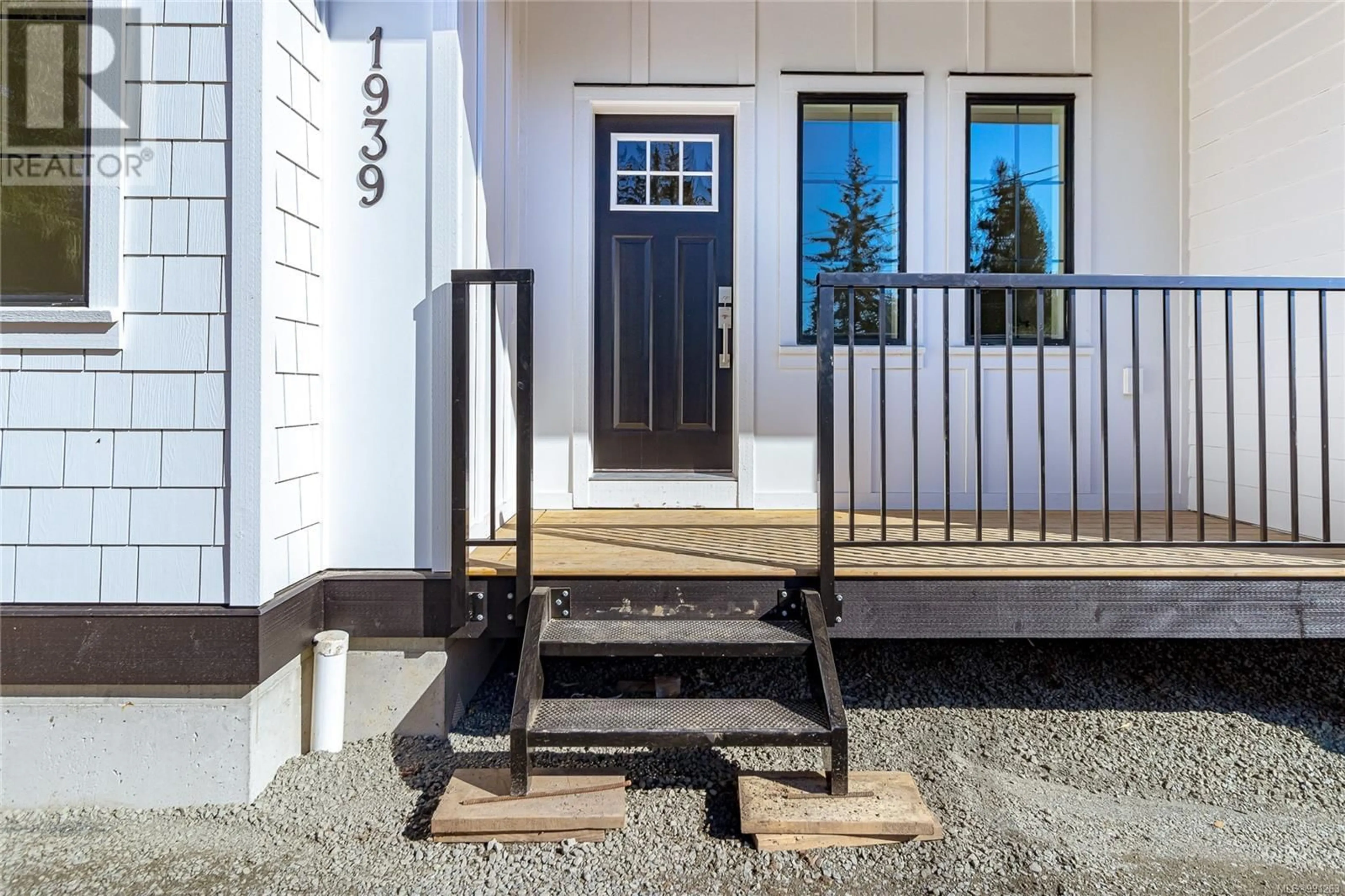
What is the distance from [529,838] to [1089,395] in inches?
Result: 134

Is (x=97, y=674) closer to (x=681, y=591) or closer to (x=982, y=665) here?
(x=681, y=591)

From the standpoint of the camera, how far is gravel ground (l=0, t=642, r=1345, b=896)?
183 centimetres

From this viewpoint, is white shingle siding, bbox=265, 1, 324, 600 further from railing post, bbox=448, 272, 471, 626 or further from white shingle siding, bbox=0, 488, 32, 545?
white shingle siding, bbox=0, 488, 32, 545

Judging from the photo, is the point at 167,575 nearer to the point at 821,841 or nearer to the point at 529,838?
the point at 529,838

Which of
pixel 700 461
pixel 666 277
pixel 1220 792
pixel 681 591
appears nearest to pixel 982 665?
pixel 1220 792

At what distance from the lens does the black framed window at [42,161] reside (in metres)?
2.12

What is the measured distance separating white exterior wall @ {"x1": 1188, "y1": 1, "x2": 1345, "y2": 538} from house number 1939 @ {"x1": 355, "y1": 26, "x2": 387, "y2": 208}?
3416 mm

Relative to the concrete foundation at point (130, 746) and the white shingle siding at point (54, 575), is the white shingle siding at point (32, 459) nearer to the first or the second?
the white shingle siding at point (54, 575)

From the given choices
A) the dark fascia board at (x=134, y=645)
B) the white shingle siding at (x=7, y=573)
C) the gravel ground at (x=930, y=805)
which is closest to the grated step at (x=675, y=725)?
the gravel ground at (x=930, y=805)

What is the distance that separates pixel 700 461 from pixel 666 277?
0.96 m

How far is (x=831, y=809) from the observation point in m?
1.96

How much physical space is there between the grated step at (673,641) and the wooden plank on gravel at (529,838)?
0.48m

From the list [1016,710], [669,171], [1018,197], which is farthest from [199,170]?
[1018,197]

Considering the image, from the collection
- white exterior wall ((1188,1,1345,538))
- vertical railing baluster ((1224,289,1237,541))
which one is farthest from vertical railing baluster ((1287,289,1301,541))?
white exterior wall ((1188,1,1345,538))
